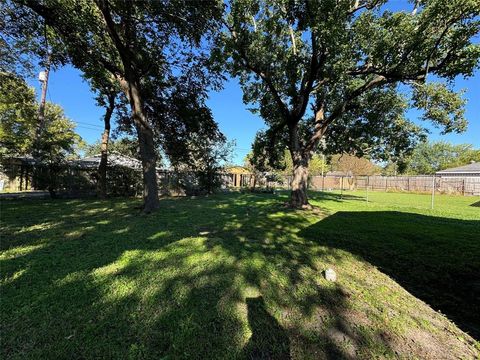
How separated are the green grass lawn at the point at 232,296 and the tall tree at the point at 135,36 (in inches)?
163

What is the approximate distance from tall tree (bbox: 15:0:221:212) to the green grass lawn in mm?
4141

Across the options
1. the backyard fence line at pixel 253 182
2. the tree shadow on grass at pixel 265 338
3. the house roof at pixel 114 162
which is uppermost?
the house roof at pixel 114 162

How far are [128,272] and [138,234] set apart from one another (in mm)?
1985

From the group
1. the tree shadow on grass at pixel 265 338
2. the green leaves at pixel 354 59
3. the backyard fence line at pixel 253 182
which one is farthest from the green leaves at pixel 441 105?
the tree shadow on grass at pixel 265 338

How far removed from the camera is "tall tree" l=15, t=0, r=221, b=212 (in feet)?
21.0

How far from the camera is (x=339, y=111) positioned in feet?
28.7

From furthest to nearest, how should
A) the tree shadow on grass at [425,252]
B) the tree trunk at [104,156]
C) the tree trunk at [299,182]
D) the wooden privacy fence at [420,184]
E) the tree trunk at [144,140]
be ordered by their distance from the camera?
the wooden privacy fence at [420,184] < the tree trunk at [104,156] < the tree trunk at [299,182] < the tree trunk at [144,140] < the tree shadow on grass at [425,252]

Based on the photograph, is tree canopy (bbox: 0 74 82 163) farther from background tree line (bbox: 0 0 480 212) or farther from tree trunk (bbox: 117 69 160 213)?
tree trunk (bbox: 117 69 160 213)

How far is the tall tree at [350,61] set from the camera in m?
6.25

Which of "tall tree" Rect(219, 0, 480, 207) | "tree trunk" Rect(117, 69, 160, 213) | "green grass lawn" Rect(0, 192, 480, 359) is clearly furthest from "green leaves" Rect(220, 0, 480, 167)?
"green grass lawn" Rect(0, 192, 480, 359)

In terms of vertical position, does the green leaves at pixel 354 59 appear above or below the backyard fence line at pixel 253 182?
above

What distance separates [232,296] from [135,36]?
8456 mm

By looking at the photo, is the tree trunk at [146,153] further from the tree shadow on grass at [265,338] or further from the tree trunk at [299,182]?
the tree shadow on grass at [265,338]

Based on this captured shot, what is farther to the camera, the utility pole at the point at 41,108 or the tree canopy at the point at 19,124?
the utility pole at the point at 41,108
